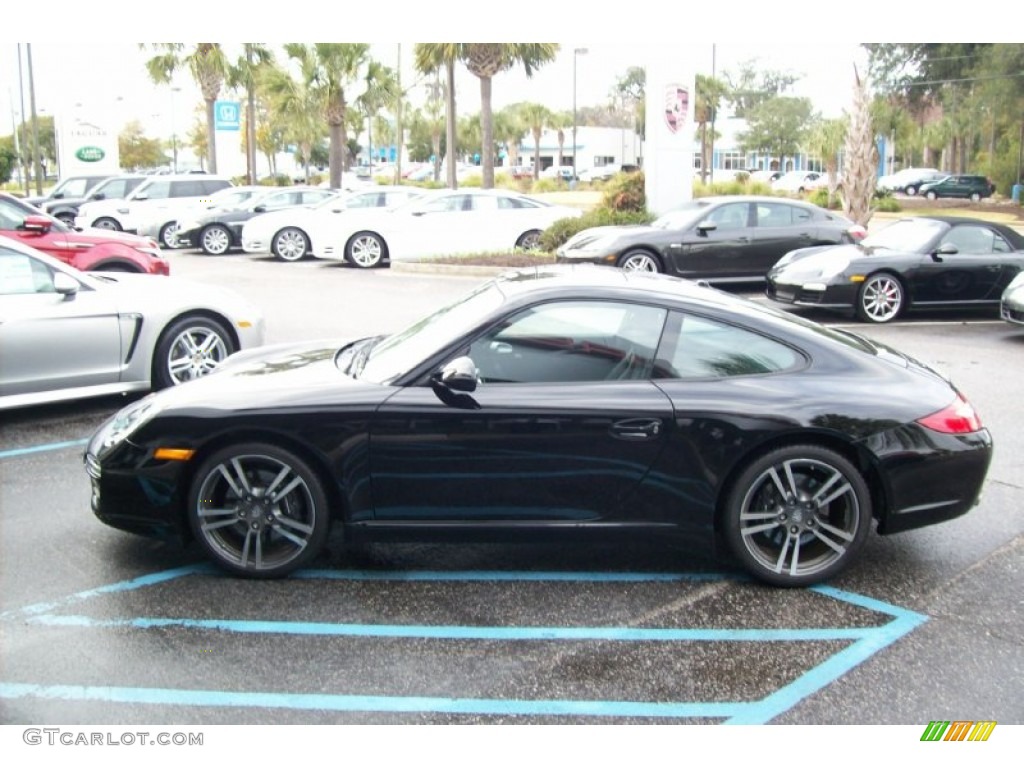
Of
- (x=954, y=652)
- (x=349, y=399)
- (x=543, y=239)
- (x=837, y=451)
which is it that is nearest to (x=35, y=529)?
(x=349, y=399)

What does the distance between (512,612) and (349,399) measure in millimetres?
1184

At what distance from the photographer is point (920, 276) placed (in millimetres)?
12094

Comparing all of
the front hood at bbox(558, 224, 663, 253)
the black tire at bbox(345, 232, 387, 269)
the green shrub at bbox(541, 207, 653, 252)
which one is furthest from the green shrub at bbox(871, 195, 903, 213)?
the front hood at bbox(558, 224, 663, 253)

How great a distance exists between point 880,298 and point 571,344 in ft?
→ 28.3

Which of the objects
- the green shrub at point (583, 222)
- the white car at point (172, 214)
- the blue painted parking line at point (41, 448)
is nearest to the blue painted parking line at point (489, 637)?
the blue painted parking line at point (41, 448)

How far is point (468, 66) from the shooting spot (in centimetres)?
2938

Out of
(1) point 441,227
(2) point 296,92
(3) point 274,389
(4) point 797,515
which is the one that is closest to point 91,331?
(3) point 274,389

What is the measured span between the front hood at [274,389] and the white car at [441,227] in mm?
13640

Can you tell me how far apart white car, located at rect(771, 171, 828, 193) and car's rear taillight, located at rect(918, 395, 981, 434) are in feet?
146

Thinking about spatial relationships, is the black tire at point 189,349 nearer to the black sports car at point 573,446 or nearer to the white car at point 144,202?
the black sports car at point 573,446

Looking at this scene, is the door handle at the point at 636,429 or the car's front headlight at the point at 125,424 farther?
the car's front headlight at the point at 125,424

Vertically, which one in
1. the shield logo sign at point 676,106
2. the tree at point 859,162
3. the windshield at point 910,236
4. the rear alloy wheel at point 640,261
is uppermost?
the shield logo sign at point 676,106

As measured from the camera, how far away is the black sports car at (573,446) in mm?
4434
